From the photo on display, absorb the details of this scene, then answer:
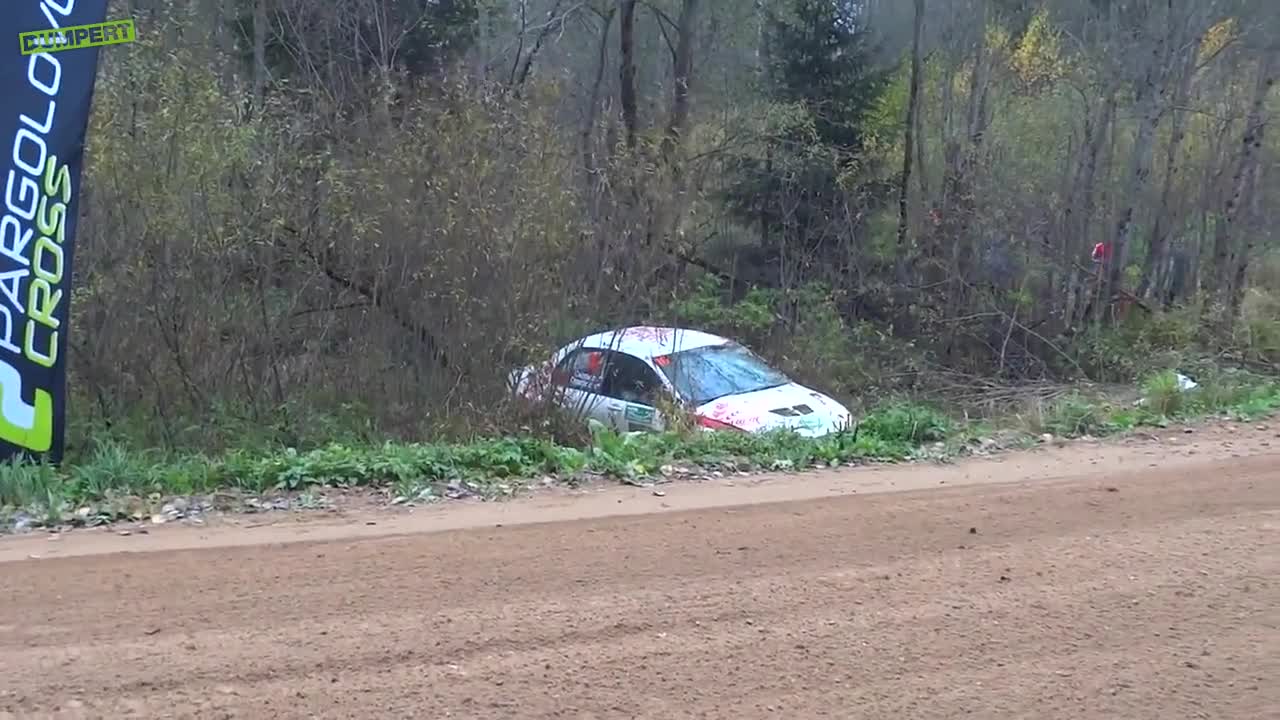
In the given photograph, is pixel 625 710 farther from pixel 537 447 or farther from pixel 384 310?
pixel 384 310

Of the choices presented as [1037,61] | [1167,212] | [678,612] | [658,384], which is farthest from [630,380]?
[1037,61]

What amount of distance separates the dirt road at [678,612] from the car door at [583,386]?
4.51 meters

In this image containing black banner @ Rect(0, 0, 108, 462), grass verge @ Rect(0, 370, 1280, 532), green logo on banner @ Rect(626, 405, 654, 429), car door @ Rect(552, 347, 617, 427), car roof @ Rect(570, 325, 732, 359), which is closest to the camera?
grass verge @ Rect(0, 370, 1280, 532)

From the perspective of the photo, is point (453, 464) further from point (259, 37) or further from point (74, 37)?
point (259, 37)

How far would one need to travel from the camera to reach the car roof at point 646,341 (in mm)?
11859

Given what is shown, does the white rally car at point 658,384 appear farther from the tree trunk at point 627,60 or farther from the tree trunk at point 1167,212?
the tree trunk at point 1167,212

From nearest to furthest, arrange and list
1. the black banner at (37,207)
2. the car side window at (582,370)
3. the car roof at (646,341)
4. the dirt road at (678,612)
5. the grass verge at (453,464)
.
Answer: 1. the dirt road at (678,612)
2. the grass verge at (453,464)
3. the black banner at (37,207)
4. the car side window at (582,370)
5. the car roof at (646,341)

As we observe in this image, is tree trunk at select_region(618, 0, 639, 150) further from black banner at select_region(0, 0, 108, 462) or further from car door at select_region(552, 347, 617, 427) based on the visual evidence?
black banner at select_region(0, 0, 108, 462)

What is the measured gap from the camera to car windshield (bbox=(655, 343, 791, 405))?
11.5m

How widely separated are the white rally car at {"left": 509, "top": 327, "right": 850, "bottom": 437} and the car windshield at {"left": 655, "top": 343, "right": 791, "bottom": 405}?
0.03 feet

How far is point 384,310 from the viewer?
1211cm

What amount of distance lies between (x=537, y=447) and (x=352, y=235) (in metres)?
4.76

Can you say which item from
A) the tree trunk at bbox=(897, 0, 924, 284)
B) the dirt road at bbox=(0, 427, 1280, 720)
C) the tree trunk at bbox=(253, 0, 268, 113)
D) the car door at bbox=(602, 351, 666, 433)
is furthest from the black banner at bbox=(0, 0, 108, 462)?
the tree trunk at bbox=(897, 0, 924, 284)

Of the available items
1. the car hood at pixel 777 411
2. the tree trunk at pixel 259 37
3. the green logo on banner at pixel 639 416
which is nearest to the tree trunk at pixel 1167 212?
the car hood at pixel 777 411
